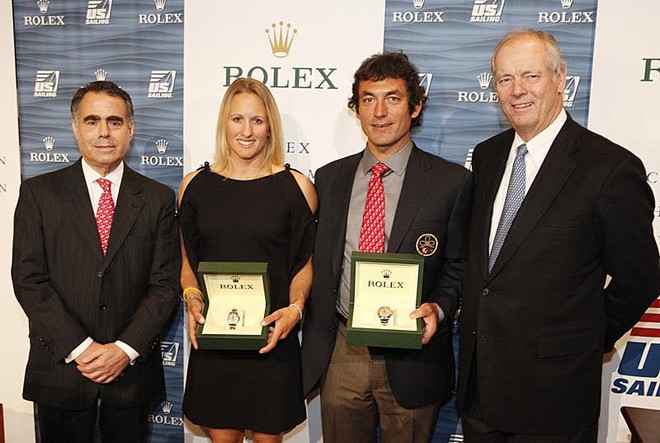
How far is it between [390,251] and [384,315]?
0.27m

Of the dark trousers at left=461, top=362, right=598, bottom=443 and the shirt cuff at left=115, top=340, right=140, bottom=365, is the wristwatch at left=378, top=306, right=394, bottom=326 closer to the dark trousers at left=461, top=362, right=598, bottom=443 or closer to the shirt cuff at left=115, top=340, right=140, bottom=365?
the dark trousers at left=461, top=362, right=598, bottom=443

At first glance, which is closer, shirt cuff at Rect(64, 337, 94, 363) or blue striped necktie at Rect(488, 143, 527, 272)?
blue striped necktie at Rect(488, 143, 527, 272)

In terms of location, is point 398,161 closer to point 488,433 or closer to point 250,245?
point 250,245

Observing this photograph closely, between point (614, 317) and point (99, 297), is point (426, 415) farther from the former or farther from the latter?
point (99, 297)

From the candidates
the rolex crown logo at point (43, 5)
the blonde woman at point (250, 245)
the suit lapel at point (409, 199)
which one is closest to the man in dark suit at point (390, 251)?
the suit lapel at point (409, 199)

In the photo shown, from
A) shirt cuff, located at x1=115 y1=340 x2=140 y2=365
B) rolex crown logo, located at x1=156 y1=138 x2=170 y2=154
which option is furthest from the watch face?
rolex crown logo, located at x1=156 y1=138 x2=170 y2=154

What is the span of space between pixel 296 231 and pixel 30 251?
1.11m

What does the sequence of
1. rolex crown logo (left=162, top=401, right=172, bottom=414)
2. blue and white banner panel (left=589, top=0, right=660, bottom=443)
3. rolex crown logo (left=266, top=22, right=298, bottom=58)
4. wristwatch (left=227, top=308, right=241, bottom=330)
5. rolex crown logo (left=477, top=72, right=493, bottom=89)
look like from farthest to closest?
rolex crown logo (left=162, top=401, right=172, bottom=414) < rolex crown logo (left=266, top=22, right=298, bottom=58) < rolex crown logo (left=477, top=72, right=493, bottom=89) < blue and white banner panel (left=589, top=0, right=660, bottom=443) < wristwatch (left=227, top=308, right=241, bottom=330)

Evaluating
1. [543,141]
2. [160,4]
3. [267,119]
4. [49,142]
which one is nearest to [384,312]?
[543,141]

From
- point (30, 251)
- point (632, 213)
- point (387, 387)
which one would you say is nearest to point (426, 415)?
point (387, 387)

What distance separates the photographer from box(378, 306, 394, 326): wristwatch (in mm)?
2260

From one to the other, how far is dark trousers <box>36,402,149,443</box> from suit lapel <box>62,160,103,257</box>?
0.71 metres

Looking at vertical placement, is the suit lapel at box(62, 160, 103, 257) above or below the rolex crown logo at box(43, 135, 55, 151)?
below

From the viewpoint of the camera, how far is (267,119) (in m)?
2.61
